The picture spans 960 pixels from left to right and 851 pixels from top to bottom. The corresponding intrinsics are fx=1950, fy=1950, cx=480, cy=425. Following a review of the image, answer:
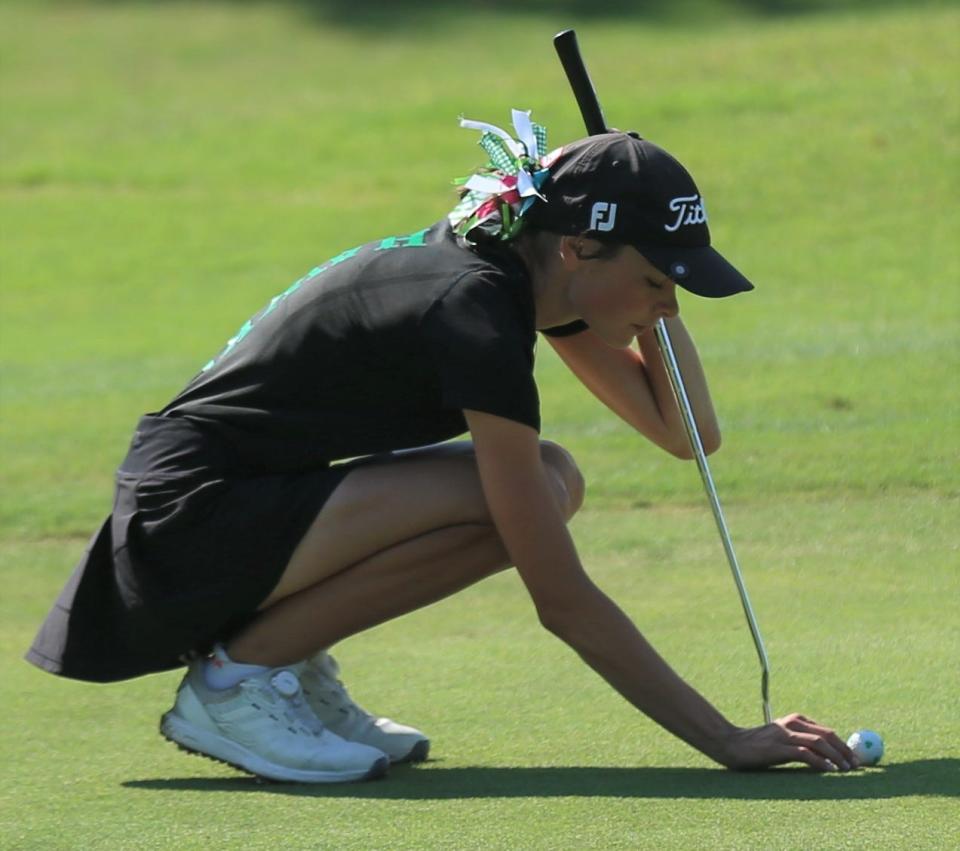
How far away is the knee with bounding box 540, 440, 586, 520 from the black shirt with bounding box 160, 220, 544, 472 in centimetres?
20

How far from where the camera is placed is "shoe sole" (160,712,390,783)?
3367 mm

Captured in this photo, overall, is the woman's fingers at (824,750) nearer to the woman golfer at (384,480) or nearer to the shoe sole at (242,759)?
the woman golfer at (384,480)

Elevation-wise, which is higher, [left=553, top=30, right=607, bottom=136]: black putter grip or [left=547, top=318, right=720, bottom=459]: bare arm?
[left=553, top=30, right=607, bottom=136]: black putter grip

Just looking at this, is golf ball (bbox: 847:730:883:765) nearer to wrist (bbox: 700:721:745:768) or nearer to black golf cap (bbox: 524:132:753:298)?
wrist (bbox: 700:721:745:768)

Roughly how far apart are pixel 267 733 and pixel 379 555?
0.36 metres

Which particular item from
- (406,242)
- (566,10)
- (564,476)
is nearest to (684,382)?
(564,476)

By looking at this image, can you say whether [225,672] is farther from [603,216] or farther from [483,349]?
[603,216]

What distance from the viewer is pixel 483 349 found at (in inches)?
123

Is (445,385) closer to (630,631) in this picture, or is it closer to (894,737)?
(630,631)

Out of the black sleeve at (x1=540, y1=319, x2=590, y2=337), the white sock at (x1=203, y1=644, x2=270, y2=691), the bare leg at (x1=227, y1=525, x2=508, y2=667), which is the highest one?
the black sleeve at (x1=540, y1=319, x2=590, y2=337)

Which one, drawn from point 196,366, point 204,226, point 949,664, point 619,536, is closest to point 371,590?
point 949,664

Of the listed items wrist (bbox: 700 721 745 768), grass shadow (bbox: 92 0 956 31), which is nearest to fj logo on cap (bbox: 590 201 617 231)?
wrist (bbox: 700 721 745 768)

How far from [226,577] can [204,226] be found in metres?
10.0

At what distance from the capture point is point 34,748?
3588 mm
